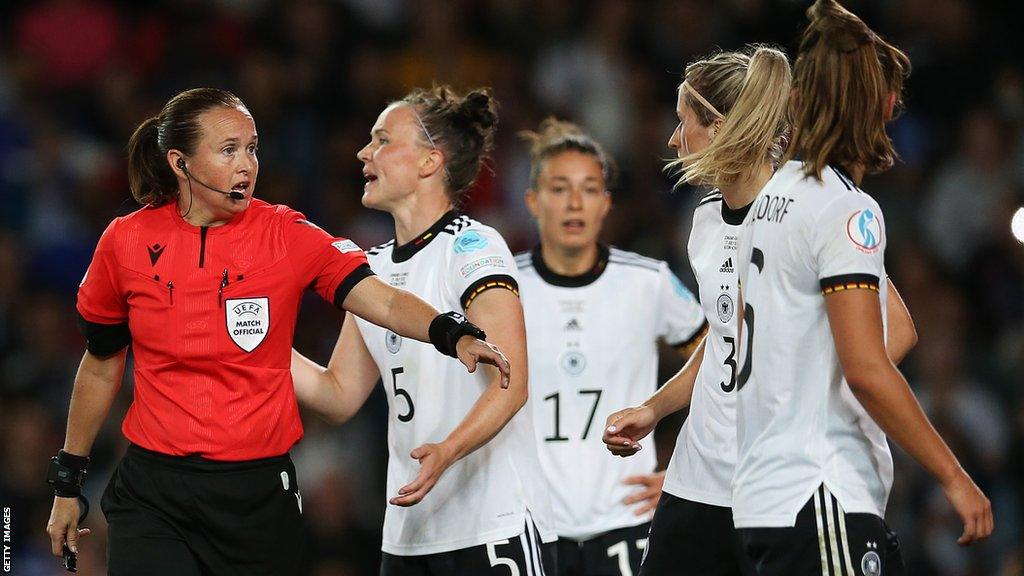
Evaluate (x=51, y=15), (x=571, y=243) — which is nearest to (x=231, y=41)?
(x=51, y=15)

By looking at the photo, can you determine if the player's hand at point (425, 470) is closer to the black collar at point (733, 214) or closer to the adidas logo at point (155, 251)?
the adidas logo at point (155, 251)

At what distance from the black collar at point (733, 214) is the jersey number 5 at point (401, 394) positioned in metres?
1.19

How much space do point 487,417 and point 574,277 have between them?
1.59 m

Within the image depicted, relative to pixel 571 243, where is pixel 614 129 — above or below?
above

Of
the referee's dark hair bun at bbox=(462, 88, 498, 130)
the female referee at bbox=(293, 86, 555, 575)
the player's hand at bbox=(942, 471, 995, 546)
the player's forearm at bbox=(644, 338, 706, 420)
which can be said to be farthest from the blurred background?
the player's hand at bbox=(942, 471, 995, 546)

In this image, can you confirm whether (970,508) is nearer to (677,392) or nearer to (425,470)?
(677,392)

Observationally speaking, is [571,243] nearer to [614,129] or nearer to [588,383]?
[588,383]

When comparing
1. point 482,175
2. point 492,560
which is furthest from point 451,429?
point 482,175

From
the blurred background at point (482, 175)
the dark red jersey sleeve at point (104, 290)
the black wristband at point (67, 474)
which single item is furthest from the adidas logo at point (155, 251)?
the blurred background at point (482, 175)

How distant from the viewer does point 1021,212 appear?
11.7 feet

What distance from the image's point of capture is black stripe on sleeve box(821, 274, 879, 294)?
10.2ft

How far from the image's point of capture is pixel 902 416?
3.09m

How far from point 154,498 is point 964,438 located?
17.3 ft

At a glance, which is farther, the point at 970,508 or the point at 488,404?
the point at 488,404
